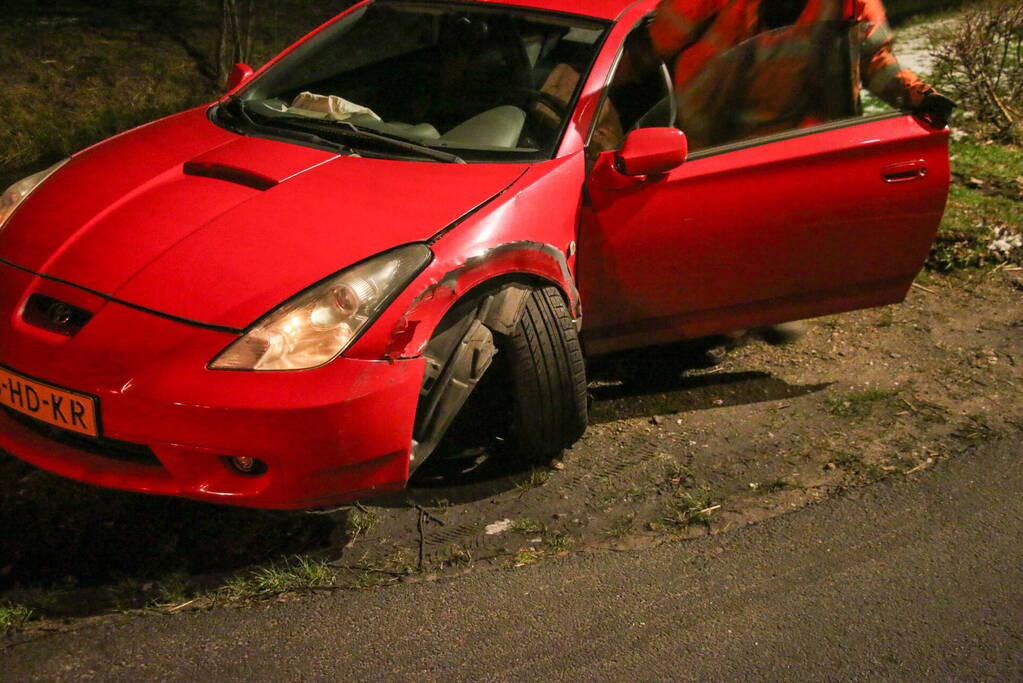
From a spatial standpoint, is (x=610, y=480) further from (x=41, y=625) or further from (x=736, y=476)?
(x=41, y=625)

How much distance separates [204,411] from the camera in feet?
8.31

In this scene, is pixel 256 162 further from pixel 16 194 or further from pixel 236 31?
pixel 236 31

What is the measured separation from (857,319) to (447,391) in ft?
8.45

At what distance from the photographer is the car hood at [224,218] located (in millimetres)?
2709

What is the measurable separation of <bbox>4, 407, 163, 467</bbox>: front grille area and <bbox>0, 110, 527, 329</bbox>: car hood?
37cm

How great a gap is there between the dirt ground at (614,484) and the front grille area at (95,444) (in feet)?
1.16

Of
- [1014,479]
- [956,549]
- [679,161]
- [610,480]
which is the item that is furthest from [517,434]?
[1014,479]

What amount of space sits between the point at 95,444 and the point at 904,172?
2804 mm

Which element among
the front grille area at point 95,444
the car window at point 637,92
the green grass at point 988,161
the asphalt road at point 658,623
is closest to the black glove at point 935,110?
the car window at point 637,92

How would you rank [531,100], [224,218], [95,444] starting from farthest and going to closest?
[531,100] → [224,218] → [95,444]

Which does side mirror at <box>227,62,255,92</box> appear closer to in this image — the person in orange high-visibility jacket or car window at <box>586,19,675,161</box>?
car window at <box>586,19,675,161</box>

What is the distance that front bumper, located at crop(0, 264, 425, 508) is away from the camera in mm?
2551

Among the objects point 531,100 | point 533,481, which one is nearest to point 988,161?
point 531,100

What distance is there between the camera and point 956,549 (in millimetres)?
3104
